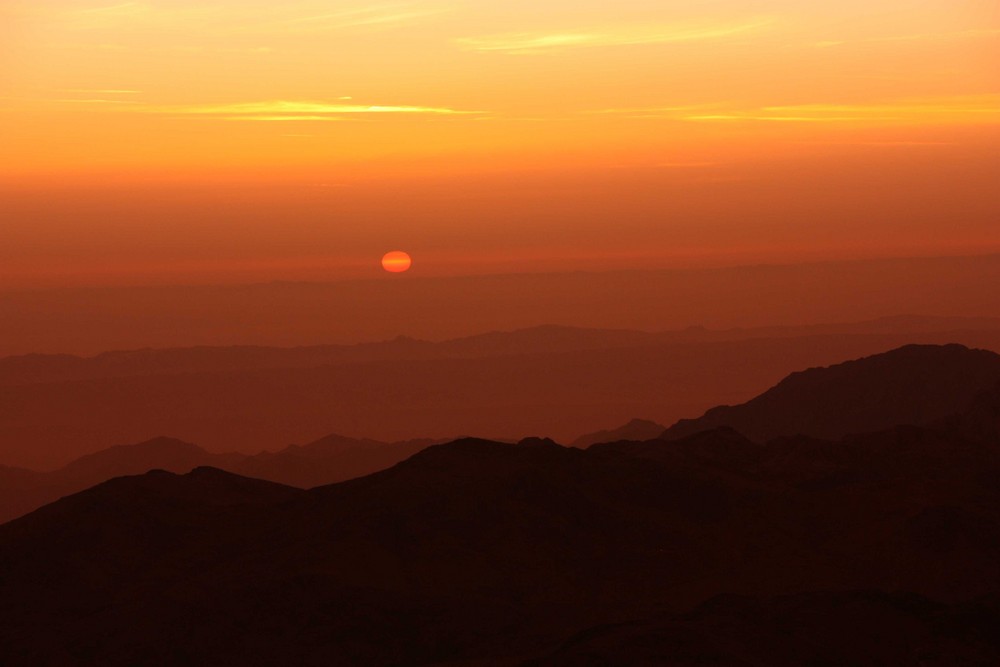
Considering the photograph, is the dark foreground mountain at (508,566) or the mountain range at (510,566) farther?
the dark foreground mountain at (508,566)

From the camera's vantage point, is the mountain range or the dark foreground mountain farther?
the dark foreground mountain

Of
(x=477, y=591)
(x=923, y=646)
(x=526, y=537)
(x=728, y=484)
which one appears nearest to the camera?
(x=923, y=646)

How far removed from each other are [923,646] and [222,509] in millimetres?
79280

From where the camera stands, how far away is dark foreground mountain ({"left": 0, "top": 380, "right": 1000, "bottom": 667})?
118438mm

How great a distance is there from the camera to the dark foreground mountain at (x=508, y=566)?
118 metres

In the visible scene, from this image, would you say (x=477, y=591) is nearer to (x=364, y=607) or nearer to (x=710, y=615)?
(x=364, y=607)

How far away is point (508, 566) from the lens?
152 metres

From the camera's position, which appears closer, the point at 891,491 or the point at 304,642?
the point at 304,642

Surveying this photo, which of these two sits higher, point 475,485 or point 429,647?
point 475,485

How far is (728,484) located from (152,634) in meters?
68.3

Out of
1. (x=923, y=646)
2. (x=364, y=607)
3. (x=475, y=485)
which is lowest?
(x=923, y=646)

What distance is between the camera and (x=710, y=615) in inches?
4673

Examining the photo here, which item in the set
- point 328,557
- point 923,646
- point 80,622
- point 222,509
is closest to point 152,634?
point 80,622

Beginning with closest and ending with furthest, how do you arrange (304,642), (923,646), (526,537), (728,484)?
(923,646) → (304,642) → (526,537) → (728,484)
